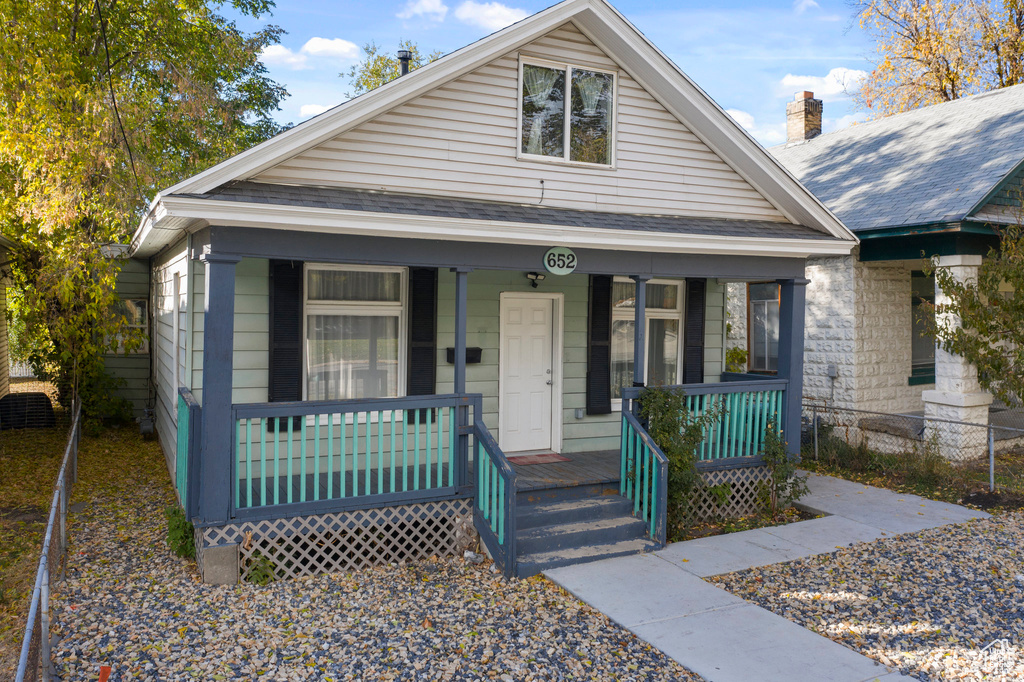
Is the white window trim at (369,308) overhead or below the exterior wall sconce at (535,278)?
below

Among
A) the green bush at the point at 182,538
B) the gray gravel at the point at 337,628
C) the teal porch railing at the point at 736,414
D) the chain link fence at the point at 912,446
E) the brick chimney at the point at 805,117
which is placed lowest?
the gray gravel at the point at 337,628

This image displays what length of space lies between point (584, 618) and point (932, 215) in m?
7.62

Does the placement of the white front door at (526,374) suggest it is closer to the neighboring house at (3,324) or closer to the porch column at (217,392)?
the porch column at (217,392)

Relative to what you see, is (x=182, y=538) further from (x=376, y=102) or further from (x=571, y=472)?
(x=376, y=102)

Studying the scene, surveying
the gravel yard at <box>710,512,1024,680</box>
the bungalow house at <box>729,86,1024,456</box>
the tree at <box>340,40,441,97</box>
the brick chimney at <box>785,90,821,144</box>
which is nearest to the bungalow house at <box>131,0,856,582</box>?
the gravel yard at <box>710,512,1024,680</box>

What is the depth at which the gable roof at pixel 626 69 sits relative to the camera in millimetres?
6348

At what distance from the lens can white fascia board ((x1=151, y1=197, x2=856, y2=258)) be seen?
18.6 ft

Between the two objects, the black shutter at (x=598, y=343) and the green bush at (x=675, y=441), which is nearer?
the green bush at (x=675, y=441)

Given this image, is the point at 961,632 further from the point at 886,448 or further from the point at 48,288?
the point at 48,288

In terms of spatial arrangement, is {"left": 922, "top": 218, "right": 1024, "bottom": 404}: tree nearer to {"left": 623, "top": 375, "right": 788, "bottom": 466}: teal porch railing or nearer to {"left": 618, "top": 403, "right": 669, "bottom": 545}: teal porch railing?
{"left": 623, "top": 375, "right": 788, "bottom": 466}: teal porch railing

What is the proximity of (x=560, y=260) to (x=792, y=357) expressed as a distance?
323cm

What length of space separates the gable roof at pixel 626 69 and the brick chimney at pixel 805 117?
9.35 metres

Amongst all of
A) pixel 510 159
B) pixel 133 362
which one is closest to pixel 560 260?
pixel 510 159

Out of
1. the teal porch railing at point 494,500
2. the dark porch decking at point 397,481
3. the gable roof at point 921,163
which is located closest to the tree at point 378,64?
the gable roof at point 921,163
